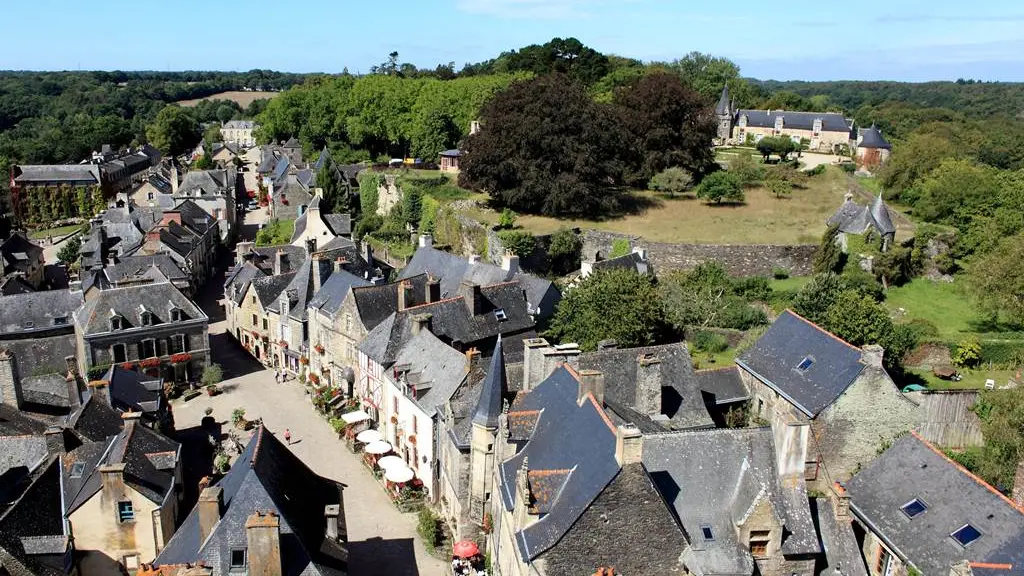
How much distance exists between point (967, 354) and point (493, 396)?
24.4 metres

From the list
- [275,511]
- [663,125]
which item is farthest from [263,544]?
[663,125]

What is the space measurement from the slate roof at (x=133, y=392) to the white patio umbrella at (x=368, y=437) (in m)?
8.07

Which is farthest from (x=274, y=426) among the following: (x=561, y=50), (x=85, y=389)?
(x=561, y=50)

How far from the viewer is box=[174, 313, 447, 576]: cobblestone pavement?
25578 mm

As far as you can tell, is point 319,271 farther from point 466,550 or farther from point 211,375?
point 466,550

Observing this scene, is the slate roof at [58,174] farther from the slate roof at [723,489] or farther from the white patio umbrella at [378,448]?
the slate roof at [723,489]

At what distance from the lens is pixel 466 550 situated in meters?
23.9

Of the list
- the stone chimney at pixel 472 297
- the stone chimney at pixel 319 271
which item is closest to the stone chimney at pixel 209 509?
the stone chimney at pixel 472 297

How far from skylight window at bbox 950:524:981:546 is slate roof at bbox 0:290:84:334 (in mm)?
42091

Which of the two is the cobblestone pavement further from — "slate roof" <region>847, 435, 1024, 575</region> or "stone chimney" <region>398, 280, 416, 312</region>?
"slate roof" <region>847, 435, 1024, 575</region>

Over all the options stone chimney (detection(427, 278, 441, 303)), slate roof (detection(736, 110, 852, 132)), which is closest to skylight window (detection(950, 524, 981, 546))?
stone chimney (detection(427, 278, 441, 303))

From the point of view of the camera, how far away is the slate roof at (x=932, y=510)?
18.0 m

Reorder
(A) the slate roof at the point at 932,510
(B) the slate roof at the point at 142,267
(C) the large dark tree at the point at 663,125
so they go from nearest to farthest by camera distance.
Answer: (A) the slate roof at the point at 932,510
(B) the slate roof at the point at 142,267
(C) the large dark tree at the point at 663,125

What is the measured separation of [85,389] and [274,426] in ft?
27.8
